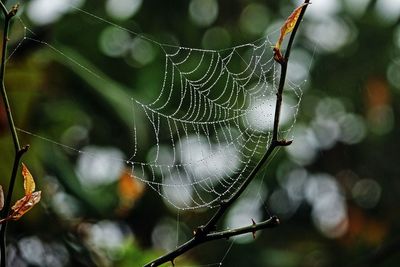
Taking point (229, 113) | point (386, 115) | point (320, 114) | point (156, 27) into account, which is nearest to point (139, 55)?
point (156, 27)

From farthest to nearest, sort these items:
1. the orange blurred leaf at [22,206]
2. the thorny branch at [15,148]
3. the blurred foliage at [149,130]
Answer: the blurred foliage at [149,130] → the orange blurred leaf at [22,206] → the thorny branch at [15,148]

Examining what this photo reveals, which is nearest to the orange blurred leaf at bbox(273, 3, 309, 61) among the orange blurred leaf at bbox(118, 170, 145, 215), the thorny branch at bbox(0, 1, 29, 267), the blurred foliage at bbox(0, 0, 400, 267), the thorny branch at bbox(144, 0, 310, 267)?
the thorny branch at bbox(144, 0, 310, 267)

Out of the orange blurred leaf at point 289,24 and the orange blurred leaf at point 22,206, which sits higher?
the orange blurred leaf at point 289,24

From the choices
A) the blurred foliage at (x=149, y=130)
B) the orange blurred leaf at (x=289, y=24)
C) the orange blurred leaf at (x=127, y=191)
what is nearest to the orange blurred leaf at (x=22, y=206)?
the orange blurred leaf at (x=289, y=24)

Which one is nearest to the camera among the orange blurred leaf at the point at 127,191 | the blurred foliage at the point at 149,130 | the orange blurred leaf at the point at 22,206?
the orange blurred leaf at the point at 22,206

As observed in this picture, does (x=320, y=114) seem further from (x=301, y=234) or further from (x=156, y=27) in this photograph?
(x=156, y=27)

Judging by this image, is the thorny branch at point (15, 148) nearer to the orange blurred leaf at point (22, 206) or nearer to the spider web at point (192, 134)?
the orange blurred leaf at point (22, 206)

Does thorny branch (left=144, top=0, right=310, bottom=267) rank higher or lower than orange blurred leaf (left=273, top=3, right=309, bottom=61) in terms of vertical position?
lower

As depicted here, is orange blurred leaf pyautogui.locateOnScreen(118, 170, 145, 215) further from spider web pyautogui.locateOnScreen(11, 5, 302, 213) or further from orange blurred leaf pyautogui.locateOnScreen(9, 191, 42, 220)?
orange blurred leaf pyautogui.locateOnScreen(9, 191, 42, 220)

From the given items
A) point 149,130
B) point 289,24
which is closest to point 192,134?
point 149,130

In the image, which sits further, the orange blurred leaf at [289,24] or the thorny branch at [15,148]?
the orange blurred leaf at [289,24]
